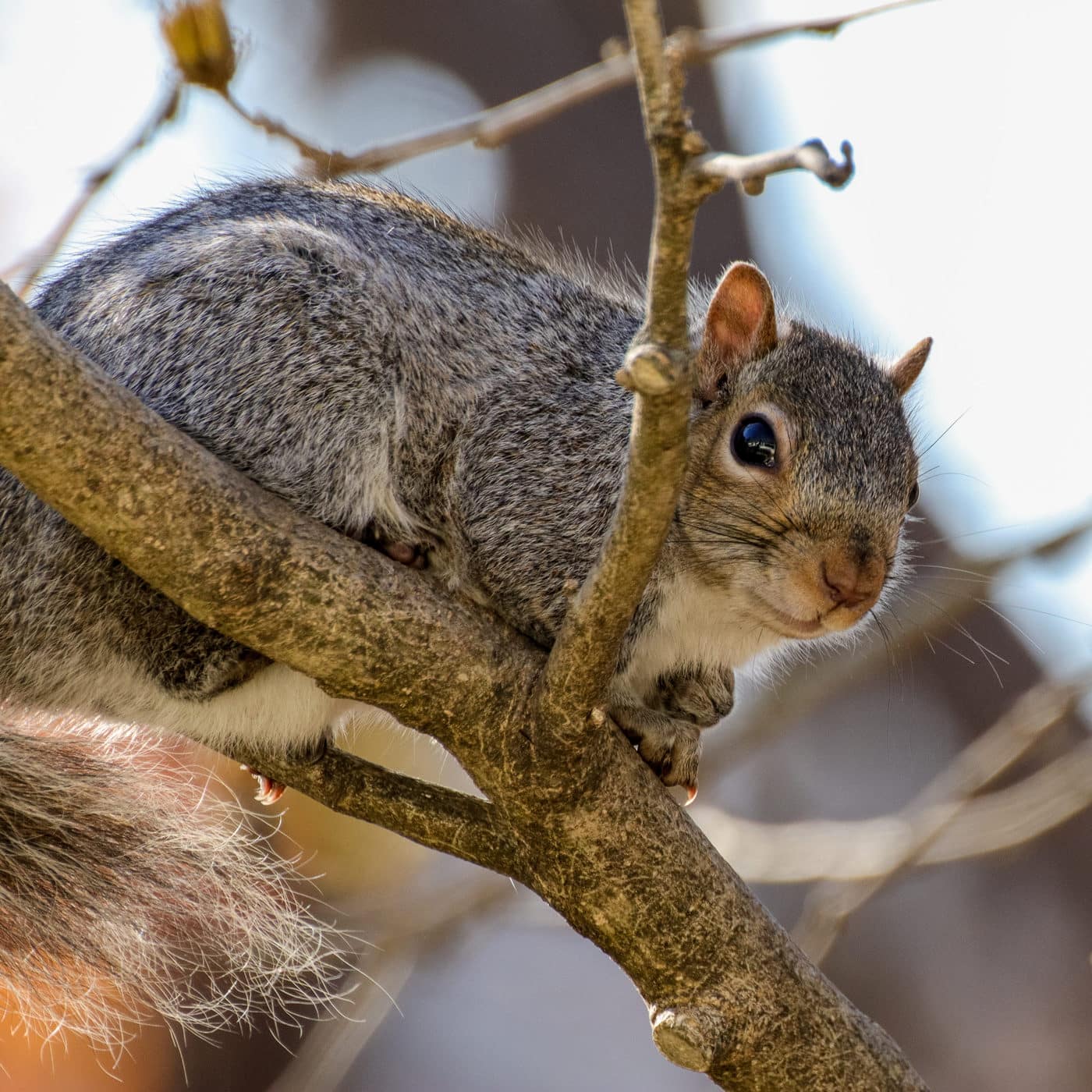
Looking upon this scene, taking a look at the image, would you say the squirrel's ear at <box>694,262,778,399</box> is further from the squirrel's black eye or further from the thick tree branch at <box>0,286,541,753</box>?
the thick tree branch at <box>0,286,541,753</box>

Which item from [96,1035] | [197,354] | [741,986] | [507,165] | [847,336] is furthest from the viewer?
[507,165]

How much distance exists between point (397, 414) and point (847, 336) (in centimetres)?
131

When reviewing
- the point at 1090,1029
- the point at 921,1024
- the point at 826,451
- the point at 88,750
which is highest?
the point at 826,451

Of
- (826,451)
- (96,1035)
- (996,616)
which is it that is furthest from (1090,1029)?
(96,1035)

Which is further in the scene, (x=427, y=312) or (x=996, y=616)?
(x=996, y=616)

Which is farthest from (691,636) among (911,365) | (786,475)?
(911,365)

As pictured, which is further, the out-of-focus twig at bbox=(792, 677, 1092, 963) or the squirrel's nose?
the out-of-focus twig at bbox=(792, 677, 1092, 963)

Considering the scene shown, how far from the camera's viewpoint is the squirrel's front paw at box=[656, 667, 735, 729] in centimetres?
310

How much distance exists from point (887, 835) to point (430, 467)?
183 cm

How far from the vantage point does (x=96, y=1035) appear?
288cm

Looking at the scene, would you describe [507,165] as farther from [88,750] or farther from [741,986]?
[741,986]

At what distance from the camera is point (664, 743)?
271cm

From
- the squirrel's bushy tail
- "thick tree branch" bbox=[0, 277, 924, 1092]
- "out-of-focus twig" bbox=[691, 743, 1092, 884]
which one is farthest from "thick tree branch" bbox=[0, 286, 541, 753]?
"out-of-focus twig" bbox=[691, 743, 1092, 884]

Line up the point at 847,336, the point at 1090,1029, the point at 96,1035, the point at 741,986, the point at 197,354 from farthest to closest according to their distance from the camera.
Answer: the point at 1090,1029 → the point at 847,336 → the point at 96,1035 → the point at 197,354 → the point at 741,986
